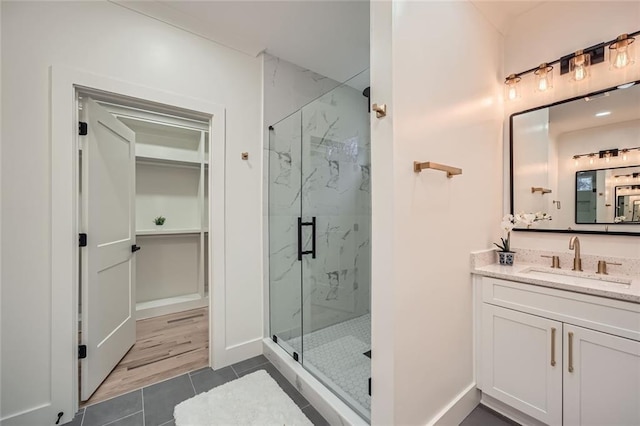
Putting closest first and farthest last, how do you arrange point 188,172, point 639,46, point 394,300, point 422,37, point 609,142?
point 394,300
point 422,37
point 639,46
point 609,142
point 188,172

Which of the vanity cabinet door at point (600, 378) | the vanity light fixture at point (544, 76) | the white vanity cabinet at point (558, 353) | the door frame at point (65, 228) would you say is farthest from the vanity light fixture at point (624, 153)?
the door frame at point (65, 228)

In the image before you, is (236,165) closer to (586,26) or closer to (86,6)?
(86,6)

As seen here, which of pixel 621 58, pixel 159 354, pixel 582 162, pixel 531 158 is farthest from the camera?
pixel 159 354

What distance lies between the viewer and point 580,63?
1586 millimetres

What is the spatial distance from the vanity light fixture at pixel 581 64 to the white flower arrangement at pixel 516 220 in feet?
A: 2.92

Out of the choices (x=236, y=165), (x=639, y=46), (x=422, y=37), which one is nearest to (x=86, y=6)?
(x=236, y=165)

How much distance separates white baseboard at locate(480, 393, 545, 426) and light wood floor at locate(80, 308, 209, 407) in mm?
2089

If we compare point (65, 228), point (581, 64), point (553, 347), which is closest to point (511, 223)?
point (553, 347)

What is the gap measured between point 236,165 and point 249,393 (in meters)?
1.73

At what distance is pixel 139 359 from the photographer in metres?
2.21

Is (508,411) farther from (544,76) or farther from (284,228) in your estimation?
(544,76)

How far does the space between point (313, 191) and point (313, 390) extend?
1.51 m

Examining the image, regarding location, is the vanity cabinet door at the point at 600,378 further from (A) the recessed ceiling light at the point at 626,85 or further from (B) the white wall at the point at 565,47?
(A) the recessed ceiling light at the point at 626,85

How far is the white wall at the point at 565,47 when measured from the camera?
1495 mm
